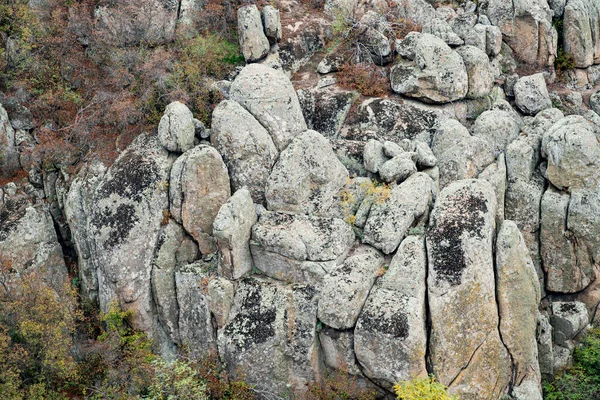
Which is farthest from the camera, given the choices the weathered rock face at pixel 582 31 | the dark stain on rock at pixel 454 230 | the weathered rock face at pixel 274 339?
the weathered rock face at pixel 582 31

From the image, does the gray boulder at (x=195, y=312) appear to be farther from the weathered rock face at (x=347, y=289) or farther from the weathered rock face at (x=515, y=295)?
the weathered rock face at (x=515, y=295)

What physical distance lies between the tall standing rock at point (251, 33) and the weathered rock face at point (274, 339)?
1128cm

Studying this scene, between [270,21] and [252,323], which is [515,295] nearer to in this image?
[252,323]

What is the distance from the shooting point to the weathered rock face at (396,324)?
1816 centimetres

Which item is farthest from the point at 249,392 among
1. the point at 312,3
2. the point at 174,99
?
the point at 312,3

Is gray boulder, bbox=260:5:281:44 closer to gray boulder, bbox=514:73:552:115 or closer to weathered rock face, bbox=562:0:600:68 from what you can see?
gray boulder, bbox=514:73:552:115

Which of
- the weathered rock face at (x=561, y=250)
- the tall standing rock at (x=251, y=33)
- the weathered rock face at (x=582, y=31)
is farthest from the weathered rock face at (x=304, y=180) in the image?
the weathered rock face at (x=582, y=31)

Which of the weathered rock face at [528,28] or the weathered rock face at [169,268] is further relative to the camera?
the weathered rock face at [528,28]

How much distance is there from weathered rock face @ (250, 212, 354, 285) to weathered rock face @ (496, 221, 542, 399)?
5.13m

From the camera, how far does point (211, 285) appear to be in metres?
20.5

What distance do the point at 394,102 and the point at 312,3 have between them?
8.16 meters

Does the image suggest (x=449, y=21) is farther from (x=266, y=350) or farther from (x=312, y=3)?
(x=266, y=350)

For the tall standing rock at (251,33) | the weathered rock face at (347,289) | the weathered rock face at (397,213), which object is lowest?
the weathered rock face at (347,289)

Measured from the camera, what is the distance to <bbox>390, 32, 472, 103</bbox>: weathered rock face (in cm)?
2470
